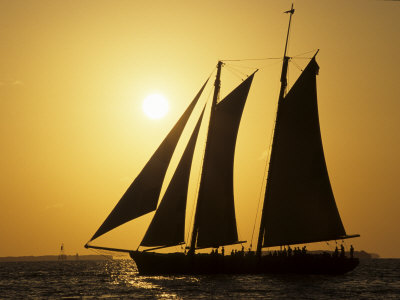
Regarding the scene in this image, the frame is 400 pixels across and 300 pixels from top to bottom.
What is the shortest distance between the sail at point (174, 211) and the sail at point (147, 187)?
1585 millimetres

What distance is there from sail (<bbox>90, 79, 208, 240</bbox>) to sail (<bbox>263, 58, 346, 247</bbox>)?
9.71m

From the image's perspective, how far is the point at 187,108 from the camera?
57625 mm

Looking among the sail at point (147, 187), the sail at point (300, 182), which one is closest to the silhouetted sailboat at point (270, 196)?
the sail at point (300, 182)

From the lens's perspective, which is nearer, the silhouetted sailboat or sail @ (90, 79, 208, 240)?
sail @ (90, 79, 208, 240)

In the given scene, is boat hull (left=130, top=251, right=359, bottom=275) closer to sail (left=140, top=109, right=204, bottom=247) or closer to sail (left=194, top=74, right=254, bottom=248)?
sail (left=194, top=74, right=254, bottom=248)

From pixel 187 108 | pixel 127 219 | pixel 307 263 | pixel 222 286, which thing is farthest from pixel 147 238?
pixel 307 263

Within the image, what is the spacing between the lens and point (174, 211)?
57500 mm

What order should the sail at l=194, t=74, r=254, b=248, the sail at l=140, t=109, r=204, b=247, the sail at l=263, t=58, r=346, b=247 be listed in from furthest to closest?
the sail at l=263, t=58, r=346, b=247, the sail at l=194, t=74, r=254, b=248, the sail at l=140, t=109, r=204, b=247

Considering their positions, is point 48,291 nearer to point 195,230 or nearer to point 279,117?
point 195,230

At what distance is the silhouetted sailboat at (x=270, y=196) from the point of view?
5959 centimetres

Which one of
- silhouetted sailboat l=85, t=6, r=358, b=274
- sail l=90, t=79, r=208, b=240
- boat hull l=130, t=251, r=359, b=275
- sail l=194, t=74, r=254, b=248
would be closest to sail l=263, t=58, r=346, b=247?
silhouetted sailboat l=85, t=6, r=358, b=274

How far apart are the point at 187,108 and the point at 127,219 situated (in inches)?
424

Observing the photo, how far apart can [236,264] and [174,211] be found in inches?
333

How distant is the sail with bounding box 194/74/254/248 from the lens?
59.6m
